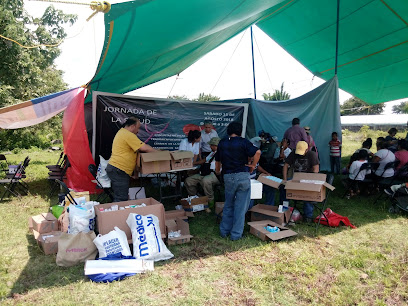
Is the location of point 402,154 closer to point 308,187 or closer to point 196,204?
point 308,187

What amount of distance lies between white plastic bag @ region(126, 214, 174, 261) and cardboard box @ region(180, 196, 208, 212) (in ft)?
5.22

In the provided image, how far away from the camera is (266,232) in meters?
4.06

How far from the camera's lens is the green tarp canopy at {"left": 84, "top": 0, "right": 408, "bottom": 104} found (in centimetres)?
392

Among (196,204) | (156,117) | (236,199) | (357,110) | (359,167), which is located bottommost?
(196,204)

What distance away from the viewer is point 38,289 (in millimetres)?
2838

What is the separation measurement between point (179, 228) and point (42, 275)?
1804mm

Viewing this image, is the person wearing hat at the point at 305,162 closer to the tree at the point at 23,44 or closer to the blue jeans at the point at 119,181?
the blue jeans at the point at 119,181

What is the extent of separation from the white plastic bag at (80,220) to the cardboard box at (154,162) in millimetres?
1160

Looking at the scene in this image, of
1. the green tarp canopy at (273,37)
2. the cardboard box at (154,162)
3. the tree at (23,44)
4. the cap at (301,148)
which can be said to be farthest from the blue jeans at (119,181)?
the tree at (23,44)

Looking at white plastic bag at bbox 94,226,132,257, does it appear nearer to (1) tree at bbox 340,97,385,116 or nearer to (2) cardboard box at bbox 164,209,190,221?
(2) cardboard box at bbox 164,209,190,221

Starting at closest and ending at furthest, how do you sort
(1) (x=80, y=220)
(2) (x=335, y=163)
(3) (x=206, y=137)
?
(1) (x=80, y=220) < (3) (x=206, y=137) < (2) (x=335, y=163)

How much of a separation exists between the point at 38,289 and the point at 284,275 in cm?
250

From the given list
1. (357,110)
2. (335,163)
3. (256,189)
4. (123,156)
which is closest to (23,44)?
(123,156)

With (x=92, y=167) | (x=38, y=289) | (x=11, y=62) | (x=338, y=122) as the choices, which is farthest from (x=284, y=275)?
(x=11, y=62)
